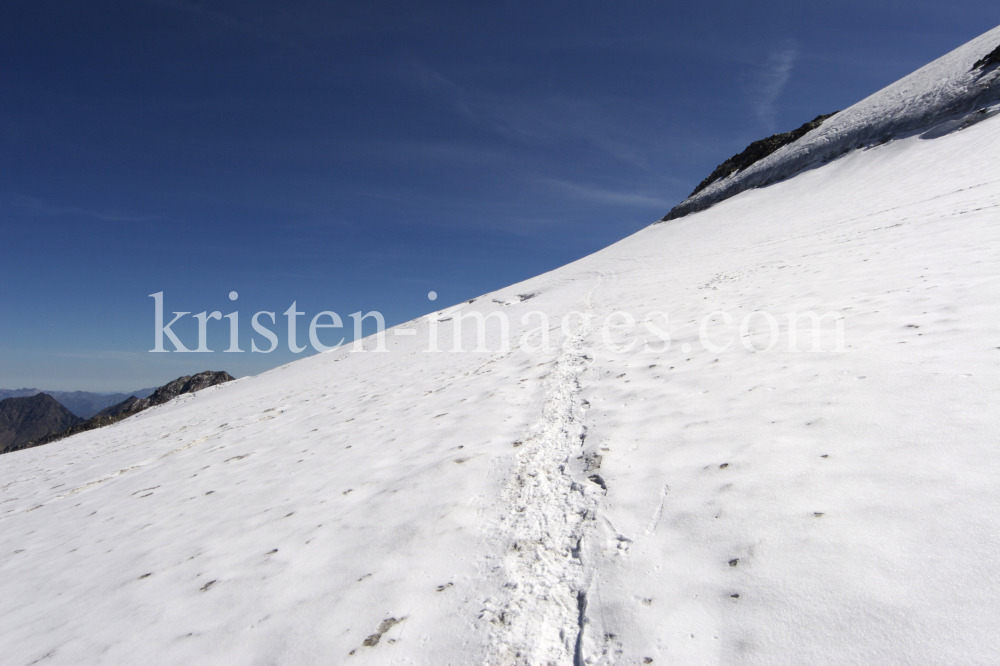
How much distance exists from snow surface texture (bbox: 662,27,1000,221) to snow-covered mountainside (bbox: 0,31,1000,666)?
19.8 m

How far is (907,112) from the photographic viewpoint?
970 inches

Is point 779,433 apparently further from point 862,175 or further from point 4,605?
point 862,175

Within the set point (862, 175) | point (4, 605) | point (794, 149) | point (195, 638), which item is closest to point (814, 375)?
point (195, 638)

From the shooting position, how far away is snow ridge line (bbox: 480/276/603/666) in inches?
113

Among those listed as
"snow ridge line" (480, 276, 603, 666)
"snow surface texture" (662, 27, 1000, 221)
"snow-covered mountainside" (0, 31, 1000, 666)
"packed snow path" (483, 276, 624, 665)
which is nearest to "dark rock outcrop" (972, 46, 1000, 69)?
"snow surface texture" (662, 27, 1000, 221)

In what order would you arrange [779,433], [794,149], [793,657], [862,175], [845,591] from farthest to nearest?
[794,149] → [862,175] → [779,433] → [845,591] → [793,657]

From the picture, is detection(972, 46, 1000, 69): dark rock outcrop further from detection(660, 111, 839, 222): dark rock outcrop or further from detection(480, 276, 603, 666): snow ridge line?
detection(480, 276, 603, 666): snow ridge line

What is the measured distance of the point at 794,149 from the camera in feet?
105

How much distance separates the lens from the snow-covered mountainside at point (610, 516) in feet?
8.45

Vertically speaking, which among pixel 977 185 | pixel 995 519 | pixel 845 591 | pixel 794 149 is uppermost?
pixel 794 149

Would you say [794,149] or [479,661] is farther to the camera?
[794,149]

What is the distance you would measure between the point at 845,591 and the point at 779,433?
2011 mm

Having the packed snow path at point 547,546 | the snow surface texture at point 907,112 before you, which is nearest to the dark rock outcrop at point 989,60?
the snow surface texture at point 907,112

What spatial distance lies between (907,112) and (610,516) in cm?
3282
